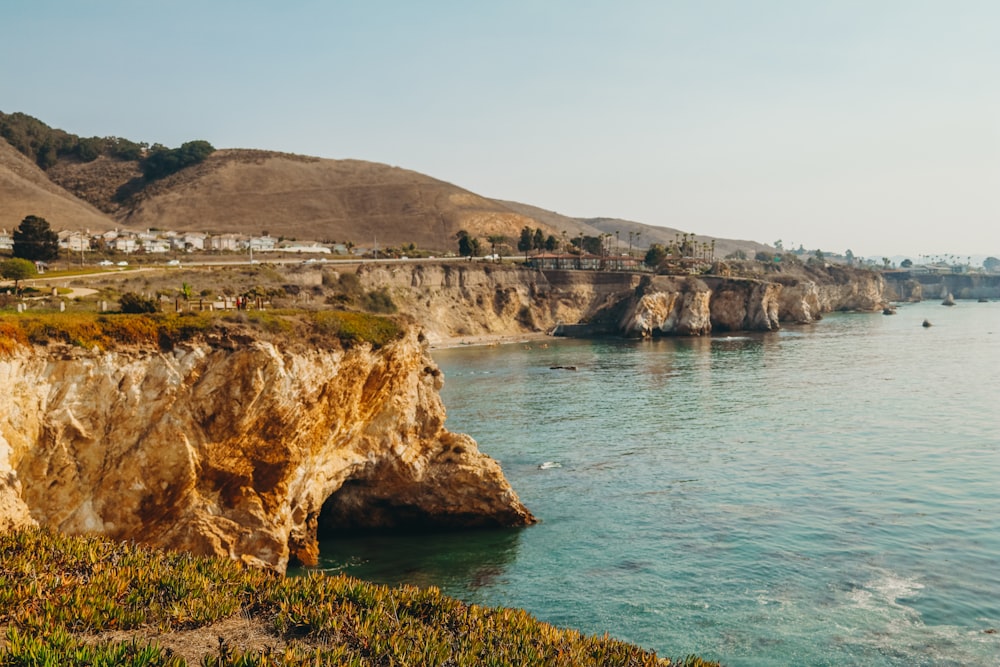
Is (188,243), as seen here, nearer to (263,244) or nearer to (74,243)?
(263,244)

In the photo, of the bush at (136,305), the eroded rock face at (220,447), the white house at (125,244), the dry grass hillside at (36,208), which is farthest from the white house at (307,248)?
the eroded rock face at (220,447)

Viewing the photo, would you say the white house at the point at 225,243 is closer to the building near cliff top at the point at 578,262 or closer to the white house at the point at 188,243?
the white house at the point at 188,243

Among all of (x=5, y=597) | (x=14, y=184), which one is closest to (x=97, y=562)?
(x=5, y=597)

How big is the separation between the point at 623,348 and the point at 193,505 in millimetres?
102770

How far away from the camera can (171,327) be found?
26.9 meters

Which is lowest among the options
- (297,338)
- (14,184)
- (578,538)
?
(578,538)

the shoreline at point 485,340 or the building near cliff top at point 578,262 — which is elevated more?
the building near cliff top at point 578,262

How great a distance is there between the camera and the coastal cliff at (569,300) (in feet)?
468

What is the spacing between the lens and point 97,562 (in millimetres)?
18234

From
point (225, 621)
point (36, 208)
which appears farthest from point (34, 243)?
point (36, 208)

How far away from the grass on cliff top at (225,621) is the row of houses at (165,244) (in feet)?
355

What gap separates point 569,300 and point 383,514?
12879 cm

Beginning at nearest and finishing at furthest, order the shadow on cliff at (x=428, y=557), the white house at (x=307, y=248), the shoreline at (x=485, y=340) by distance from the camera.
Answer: the shadow on cliff at (x=428, y=557), the shoreline at (x=485, y=340), the white house at (x=307, y=248)

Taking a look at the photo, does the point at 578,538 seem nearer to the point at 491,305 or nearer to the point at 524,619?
the point at 524,619
